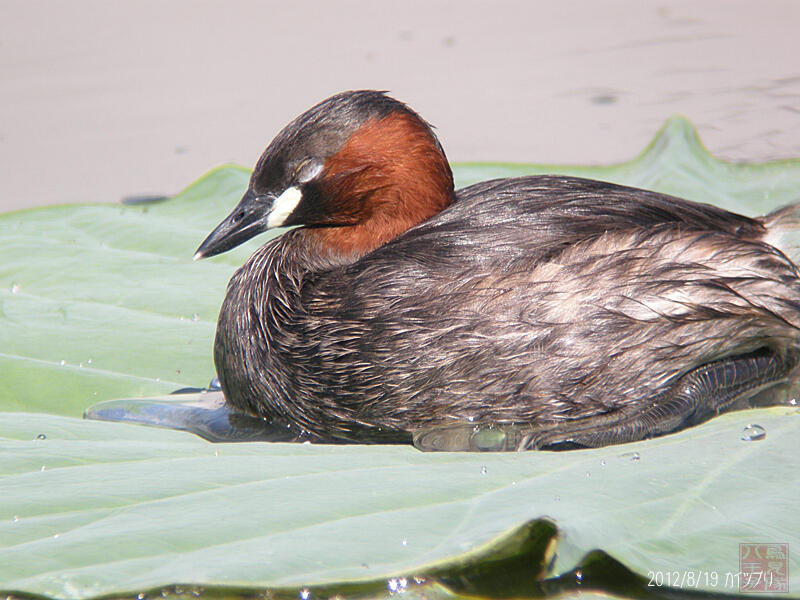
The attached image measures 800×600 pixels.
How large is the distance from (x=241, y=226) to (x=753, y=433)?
199 cm

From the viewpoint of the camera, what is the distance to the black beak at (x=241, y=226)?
153 inches

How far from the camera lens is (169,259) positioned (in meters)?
4.93

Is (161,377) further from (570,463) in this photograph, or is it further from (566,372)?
(570,463)

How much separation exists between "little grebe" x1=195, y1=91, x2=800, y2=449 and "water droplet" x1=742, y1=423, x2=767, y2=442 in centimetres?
71

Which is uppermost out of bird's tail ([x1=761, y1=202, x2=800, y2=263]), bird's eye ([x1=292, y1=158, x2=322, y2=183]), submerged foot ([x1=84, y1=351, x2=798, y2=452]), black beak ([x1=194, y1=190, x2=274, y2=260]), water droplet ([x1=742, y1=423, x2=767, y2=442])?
bird's eye ([x1=292, y1=158, x2=322, y2=183])

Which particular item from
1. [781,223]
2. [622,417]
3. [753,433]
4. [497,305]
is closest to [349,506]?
[753,433]

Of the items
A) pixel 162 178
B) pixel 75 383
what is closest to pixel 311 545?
pixel 75 383

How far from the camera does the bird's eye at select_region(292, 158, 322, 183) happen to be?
3.79m

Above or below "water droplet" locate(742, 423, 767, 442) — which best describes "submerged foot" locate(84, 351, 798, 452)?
below

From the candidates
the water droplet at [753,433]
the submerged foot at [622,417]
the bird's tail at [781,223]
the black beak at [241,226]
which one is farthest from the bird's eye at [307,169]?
the water droplet at [753,433]

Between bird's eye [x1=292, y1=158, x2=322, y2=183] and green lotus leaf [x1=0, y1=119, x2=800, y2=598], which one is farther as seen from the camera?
bird's eye [x1=292, y1=158, x2=322, y2=183]

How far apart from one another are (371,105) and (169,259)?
1535 mm

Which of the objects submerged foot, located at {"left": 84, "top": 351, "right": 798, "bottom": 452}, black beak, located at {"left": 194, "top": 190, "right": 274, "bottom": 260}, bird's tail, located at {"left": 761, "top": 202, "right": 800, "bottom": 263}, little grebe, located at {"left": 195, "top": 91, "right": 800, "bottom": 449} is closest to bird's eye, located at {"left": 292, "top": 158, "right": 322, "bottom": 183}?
little grebe, located at {"left": 195, "top": 91, "right": 800, "bottom": 449}

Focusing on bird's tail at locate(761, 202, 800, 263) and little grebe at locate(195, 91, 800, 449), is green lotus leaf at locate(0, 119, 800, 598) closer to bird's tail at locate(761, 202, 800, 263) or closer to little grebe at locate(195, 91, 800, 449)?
little grebe at locate(195, 91, 800, 449)
